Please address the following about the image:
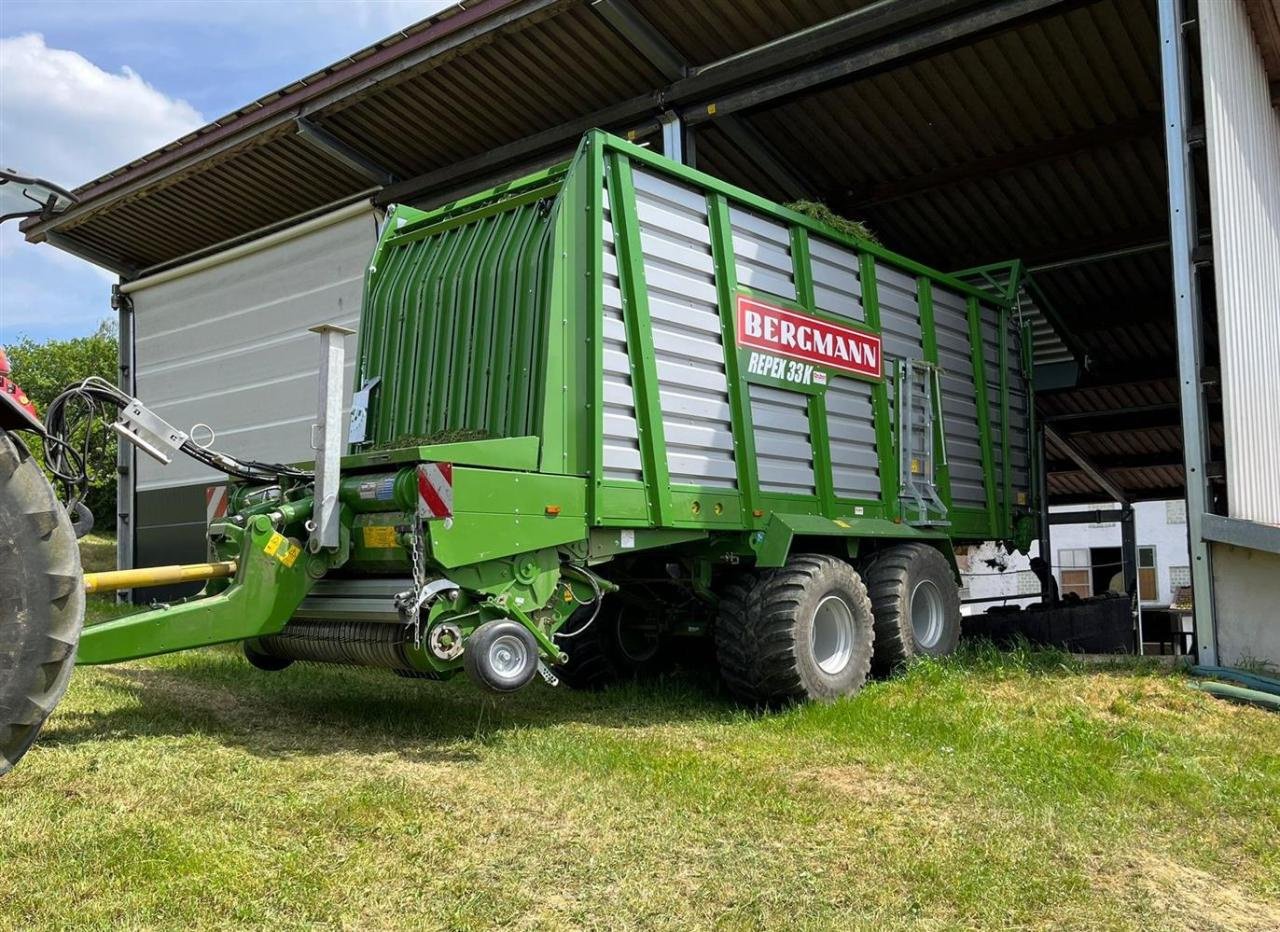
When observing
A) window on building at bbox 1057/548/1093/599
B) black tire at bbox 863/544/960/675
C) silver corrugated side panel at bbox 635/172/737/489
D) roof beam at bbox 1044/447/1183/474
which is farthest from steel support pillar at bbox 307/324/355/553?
window on building at bbox 1057/548/1093/599

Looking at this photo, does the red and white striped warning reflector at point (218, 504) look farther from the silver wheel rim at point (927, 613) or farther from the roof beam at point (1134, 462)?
the roof beam at point (1134, 462)

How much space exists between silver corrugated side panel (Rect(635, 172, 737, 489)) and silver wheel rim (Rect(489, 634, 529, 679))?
1.54m

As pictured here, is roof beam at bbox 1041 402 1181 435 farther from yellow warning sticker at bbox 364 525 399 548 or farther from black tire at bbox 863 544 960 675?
yellow warning sticker at bbox 364 525 399 548

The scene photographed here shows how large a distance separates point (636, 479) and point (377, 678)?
8.93ft

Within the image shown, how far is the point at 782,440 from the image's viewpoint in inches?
273

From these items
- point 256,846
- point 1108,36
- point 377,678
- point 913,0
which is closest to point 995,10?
point 913,0

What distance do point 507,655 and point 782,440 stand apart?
267 cm

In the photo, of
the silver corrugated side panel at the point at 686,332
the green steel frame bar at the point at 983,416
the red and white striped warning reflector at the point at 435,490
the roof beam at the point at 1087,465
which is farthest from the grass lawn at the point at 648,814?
the roof beam at the point at 1087,465

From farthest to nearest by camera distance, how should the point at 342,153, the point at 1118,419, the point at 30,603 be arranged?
the point at 1118,419 → the point at 342,153 → the point at 30,603

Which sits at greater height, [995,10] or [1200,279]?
[995,10]

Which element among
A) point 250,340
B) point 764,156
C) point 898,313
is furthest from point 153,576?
point 250,340

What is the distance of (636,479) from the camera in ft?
19.6

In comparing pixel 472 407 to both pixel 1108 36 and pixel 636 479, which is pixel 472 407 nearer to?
pixel 636 479

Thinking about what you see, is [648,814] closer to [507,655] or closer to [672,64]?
[507,655]
